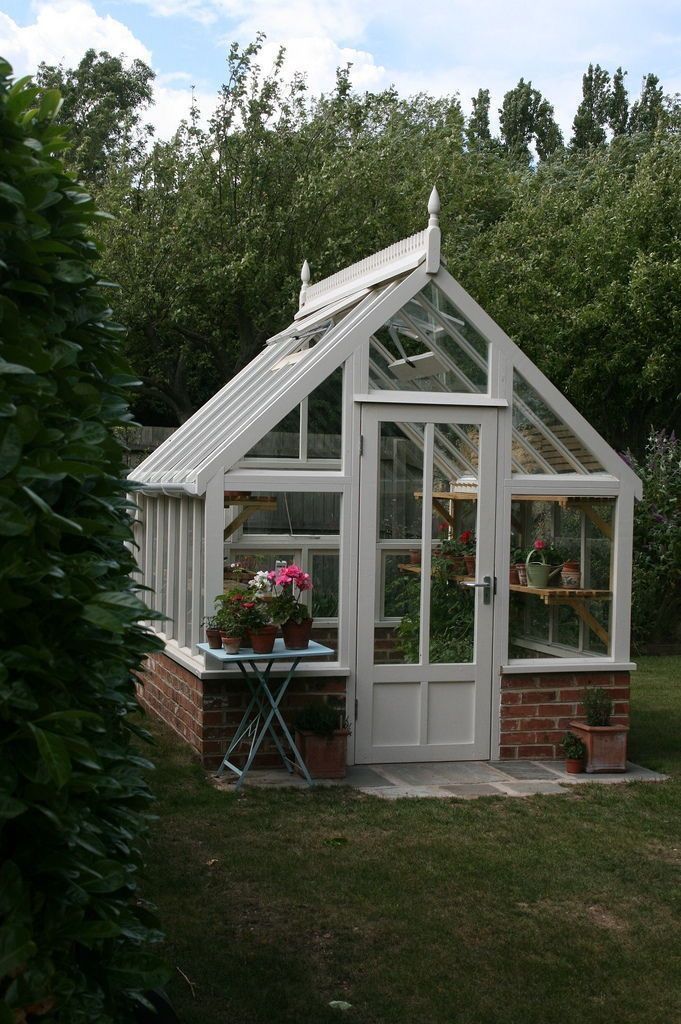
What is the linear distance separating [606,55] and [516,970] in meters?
40.2

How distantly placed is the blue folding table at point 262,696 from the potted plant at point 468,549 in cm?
121

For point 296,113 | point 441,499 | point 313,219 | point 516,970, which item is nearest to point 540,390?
point 441,499

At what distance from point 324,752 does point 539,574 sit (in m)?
2.01

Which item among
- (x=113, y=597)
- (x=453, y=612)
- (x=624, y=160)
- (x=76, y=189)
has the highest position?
(x=624, y=160)

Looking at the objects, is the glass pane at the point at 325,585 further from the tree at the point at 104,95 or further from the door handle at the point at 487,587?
the tree at the point at 104,95

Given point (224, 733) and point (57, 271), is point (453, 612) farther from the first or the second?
point (57, 271)

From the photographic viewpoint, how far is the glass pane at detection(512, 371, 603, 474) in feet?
27.3

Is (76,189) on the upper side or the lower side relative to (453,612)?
upper

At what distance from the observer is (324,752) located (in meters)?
7.66

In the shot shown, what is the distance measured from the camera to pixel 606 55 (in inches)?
1572

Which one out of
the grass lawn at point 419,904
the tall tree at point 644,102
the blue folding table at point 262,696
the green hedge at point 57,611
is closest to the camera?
the green hedge at point 57,611

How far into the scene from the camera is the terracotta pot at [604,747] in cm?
811

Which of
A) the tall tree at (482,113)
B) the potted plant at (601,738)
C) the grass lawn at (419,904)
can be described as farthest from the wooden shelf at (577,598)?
the tall tree at (482,113)

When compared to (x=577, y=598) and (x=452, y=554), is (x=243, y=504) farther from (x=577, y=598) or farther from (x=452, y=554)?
(x=577, y=598)
